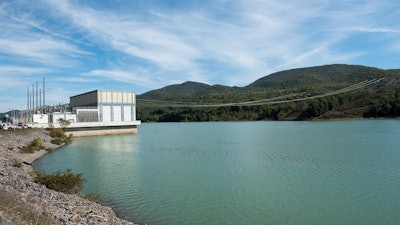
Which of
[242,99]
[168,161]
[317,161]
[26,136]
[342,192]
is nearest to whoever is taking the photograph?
[342,192]

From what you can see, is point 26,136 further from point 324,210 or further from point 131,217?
point 324,210

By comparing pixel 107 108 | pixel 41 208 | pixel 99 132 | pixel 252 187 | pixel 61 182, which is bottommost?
pixel 252 187

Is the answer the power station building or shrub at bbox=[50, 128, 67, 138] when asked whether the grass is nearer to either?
shrub at bbox=[50, 128, 67, 138]

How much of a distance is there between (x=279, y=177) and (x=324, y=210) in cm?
559

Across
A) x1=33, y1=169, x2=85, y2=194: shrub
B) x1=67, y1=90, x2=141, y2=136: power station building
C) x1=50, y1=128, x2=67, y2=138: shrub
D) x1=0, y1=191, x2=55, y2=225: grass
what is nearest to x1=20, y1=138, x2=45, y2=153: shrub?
x1=50, y1=128, x2=67, y2=138: shrub

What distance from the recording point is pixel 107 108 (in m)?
58.6

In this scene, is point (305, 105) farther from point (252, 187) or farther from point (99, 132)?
point (252, 187)

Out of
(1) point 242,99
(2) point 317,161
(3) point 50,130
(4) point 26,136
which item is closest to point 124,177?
(2) point 317,161

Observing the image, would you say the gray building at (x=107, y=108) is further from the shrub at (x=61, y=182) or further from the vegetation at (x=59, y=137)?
the shrub at (x=61, y=182)

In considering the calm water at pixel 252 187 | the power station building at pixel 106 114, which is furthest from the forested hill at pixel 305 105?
the calm water at pixel 252 187

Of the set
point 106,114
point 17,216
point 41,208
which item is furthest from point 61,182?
point 106,114

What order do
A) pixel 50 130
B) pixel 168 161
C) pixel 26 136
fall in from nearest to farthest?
pixel 168 161, pixel 26 136, pixel 50 130

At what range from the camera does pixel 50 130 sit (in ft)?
149

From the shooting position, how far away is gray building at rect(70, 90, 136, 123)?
187ft
